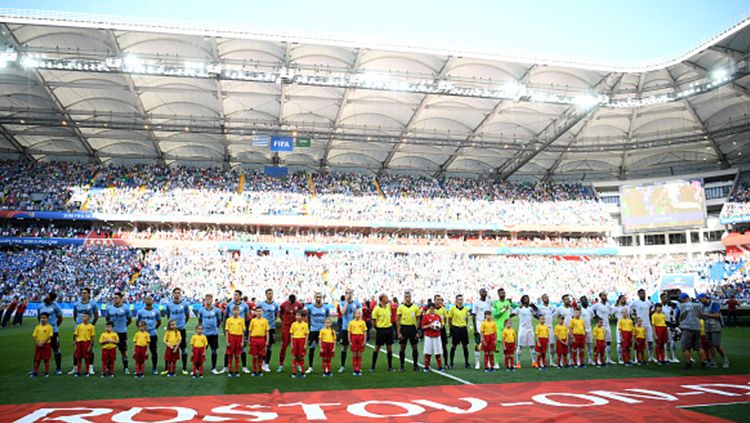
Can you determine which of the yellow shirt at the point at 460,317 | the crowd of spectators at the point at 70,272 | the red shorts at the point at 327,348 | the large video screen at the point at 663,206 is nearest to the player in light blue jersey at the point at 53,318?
the red shorts at the point at 327,348

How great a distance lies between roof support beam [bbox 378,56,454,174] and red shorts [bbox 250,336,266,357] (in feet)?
79.1

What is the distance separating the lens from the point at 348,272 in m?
39.2

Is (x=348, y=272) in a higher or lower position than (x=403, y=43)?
lower

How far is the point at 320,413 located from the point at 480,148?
40577mm

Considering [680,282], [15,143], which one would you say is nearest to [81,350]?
[680,282]

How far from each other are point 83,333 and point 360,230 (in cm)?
3595

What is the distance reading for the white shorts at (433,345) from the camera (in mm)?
11812

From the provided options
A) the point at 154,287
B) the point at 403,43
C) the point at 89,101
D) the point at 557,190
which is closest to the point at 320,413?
the point at 403,43

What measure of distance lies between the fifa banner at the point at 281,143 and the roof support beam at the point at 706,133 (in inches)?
1028

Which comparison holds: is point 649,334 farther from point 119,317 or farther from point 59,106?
point 59,106

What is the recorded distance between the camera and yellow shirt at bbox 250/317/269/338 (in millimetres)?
11109

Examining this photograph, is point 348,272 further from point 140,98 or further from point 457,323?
point 457,323

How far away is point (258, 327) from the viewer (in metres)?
11.1

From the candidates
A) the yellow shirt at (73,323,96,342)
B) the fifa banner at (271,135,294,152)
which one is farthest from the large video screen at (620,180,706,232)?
the yellow shirt at (73,323,96,342)
